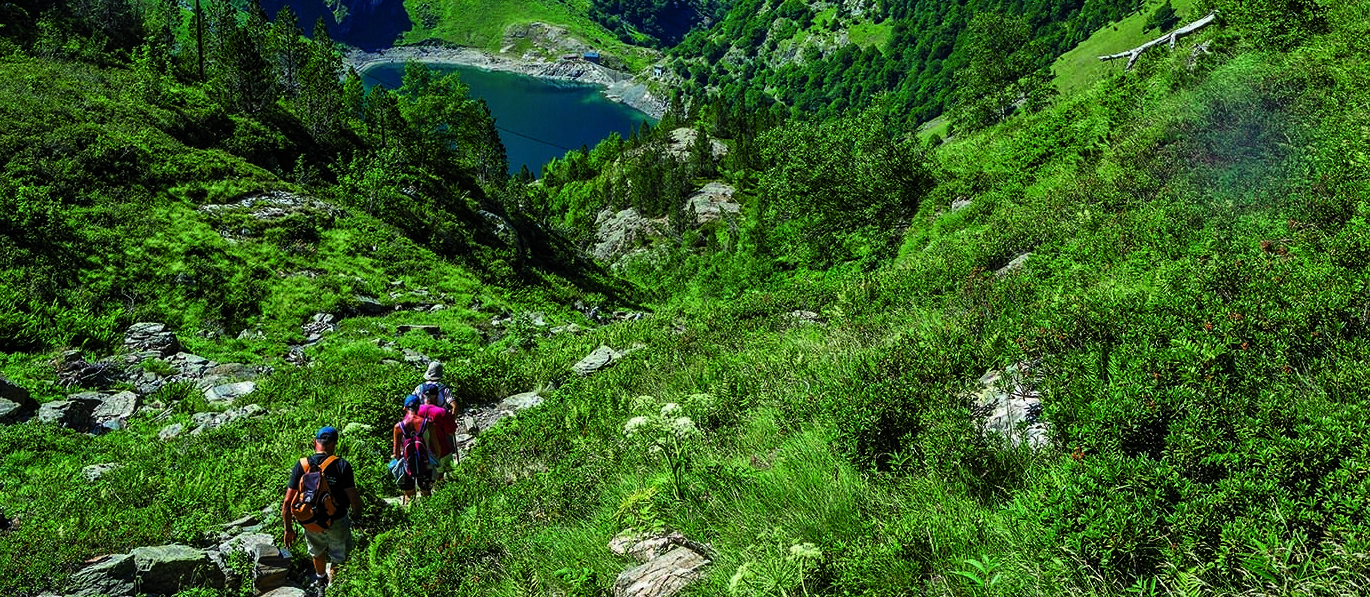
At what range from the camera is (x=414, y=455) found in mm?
9703

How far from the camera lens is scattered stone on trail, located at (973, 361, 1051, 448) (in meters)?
4.67

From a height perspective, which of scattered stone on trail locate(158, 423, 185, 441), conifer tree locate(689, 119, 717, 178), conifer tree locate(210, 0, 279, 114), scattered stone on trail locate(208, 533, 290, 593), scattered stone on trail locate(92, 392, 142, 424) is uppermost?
conifer tree locate(210, 0, 279, 114)

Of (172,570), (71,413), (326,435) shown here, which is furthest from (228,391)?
(326,435)

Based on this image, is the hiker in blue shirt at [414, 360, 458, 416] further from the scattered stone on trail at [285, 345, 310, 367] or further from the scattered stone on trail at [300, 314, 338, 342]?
the scattered stone on trail at [300, 314, 338, 342]

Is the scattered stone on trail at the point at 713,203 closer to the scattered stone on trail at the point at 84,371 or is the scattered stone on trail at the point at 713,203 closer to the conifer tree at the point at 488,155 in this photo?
the conifer tree at the point at 488,155

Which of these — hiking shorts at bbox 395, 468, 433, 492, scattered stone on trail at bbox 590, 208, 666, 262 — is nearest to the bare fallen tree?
hiking shorts at bbox 395, 468, 433, 492

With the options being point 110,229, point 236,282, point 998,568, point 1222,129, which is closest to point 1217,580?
point 998,568

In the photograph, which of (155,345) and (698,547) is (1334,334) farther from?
(155,345)

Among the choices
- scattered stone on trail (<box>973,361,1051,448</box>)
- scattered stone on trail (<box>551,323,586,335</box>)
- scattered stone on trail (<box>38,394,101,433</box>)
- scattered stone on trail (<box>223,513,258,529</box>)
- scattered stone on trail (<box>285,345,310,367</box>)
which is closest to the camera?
scattered stone on trail (<box>973,361,1051,448</box>)

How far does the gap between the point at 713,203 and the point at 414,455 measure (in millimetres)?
98280

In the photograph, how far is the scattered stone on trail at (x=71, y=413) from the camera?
12.8m

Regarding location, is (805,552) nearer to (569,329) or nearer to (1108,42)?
(569,329)

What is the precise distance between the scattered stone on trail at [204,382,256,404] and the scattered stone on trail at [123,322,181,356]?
3.30 meters

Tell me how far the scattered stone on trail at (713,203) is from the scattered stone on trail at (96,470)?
9062cm
